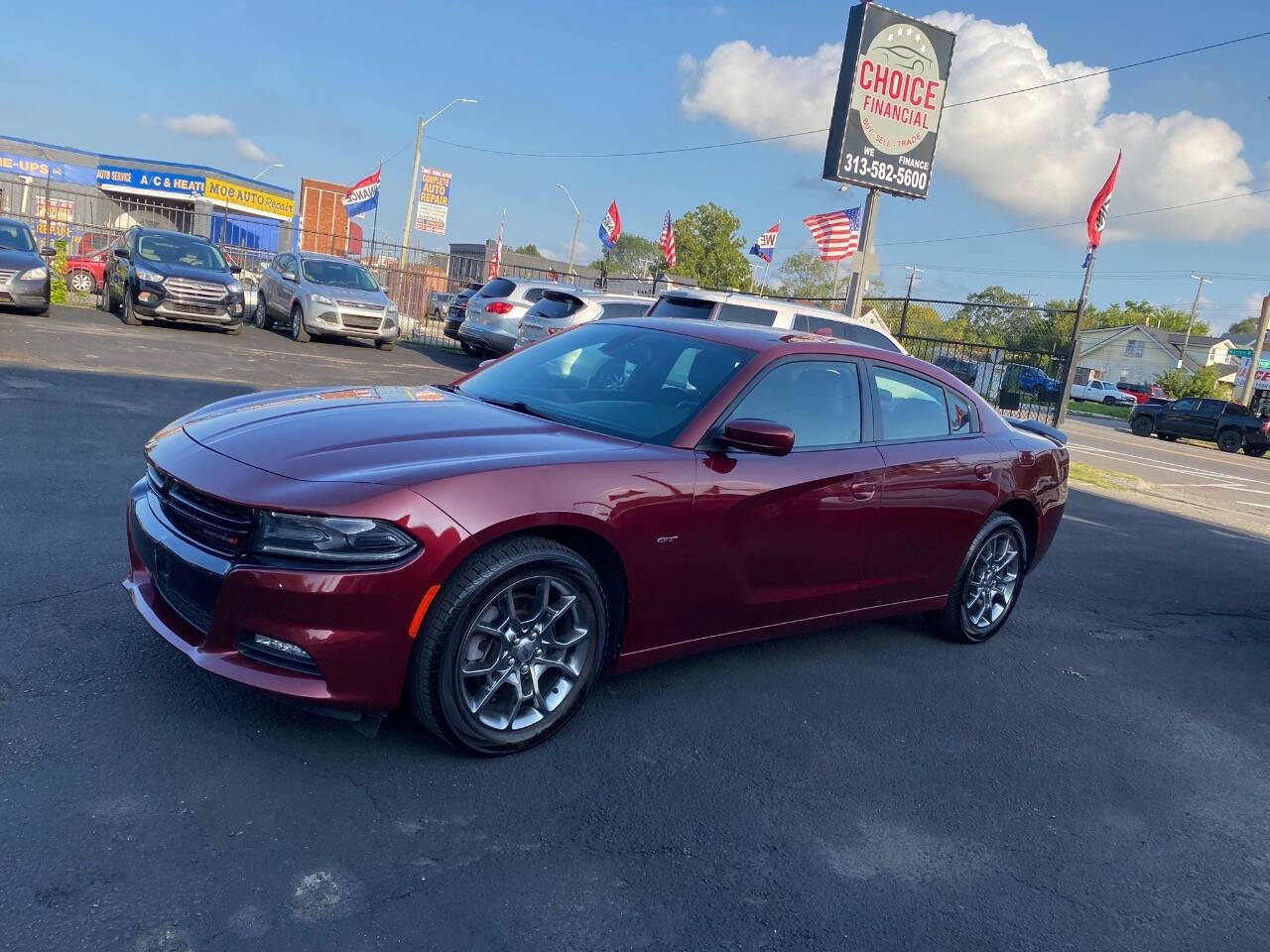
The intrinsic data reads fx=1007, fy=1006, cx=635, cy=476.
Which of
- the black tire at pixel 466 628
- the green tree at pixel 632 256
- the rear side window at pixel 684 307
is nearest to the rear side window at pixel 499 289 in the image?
the rear side window at pixel 684 307

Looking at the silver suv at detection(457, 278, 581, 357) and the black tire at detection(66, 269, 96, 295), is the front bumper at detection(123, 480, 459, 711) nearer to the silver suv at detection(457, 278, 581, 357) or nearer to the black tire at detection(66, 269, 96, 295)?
the silver suv at detection(457, 278, 581, 357)

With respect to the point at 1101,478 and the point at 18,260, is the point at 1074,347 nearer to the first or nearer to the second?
the point at 1101,478

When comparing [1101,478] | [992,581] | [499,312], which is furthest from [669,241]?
[992,581]

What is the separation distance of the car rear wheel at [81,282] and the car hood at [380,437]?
19971mm

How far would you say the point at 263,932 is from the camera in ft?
8.12

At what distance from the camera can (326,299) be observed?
1791 centimetres

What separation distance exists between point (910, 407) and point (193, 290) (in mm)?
14457

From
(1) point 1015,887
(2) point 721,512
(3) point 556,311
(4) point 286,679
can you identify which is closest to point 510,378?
(2) point 721,512

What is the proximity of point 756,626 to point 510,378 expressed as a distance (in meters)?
1.63

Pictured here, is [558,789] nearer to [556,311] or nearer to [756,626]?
[756,626]

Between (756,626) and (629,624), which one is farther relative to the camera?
(756,626)

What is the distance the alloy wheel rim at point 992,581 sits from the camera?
5.51 metres

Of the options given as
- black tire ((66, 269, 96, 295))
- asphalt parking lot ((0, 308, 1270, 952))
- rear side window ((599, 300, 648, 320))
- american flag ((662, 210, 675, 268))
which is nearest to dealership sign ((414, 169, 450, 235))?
american flag ((662, 210, 675, 268))

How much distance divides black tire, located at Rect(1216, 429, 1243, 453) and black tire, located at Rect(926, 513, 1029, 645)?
3021 centimetres
